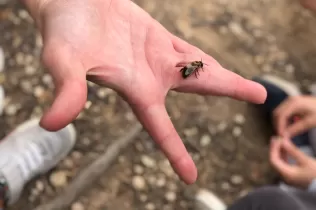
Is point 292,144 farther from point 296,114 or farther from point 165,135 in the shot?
point 165,135

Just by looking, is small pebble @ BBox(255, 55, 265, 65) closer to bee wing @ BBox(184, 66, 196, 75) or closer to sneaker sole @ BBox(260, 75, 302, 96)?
sneaker sole @ BBox(260, 75, 302, 96)

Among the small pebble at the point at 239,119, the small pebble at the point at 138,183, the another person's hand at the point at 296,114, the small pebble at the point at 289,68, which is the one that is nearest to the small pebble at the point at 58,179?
the small pebble at the point at 138,183

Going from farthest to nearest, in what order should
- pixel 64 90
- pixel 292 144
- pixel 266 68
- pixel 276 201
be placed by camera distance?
1. pixel 266 68
2. pixel 292 144
3. pixel 276 201
4. pixel 64 90

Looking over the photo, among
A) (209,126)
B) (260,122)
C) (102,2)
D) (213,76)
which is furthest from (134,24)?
(260,122)

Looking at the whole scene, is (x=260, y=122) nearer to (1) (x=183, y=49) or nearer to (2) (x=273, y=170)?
(2) (x=273, y=170)

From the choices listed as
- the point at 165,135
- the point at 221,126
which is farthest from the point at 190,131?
the point at 165,135

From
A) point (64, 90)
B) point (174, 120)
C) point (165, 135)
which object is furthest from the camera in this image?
point (174, 120)
